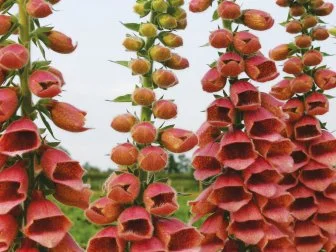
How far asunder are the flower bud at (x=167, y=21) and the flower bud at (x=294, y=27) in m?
1.88

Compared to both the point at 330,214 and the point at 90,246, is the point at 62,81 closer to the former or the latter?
the point at 90,246

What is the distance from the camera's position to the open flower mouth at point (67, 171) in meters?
3.03

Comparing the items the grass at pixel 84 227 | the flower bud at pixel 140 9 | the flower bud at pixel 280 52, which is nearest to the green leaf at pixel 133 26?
the flower bud at pixel 140 9

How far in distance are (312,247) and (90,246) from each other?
2.11m

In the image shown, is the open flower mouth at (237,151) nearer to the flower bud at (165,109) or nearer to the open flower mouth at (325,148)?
the flower bud at (165,109)

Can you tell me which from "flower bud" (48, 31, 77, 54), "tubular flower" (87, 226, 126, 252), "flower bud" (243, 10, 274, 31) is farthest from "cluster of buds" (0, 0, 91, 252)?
"flower bud" (243, 10, 274, 31)

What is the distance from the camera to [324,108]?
498 cm

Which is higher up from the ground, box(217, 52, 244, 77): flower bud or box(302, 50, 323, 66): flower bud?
box(217, 52, 244, 77): flower bud

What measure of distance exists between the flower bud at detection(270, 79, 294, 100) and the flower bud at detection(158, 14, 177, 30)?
5.81ft

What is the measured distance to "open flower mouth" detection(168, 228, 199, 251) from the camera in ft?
10.4

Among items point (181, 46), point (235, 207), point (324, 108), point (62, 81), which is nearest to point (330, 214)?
point (324, 108)

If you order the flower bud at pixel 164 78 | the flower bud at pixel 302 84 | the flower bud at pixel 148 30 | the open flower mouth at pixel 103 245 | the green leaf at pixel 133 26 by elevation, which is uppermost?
the flower bud at pixel 148 30

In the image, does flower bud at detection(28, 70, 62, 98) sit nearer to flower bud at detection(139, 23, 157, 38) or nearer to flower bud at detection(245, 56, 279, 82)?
flower bud at detection(139, 23, 157, 38)

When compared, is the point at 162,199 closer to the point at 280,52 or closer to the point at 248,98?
the point at 248,98
